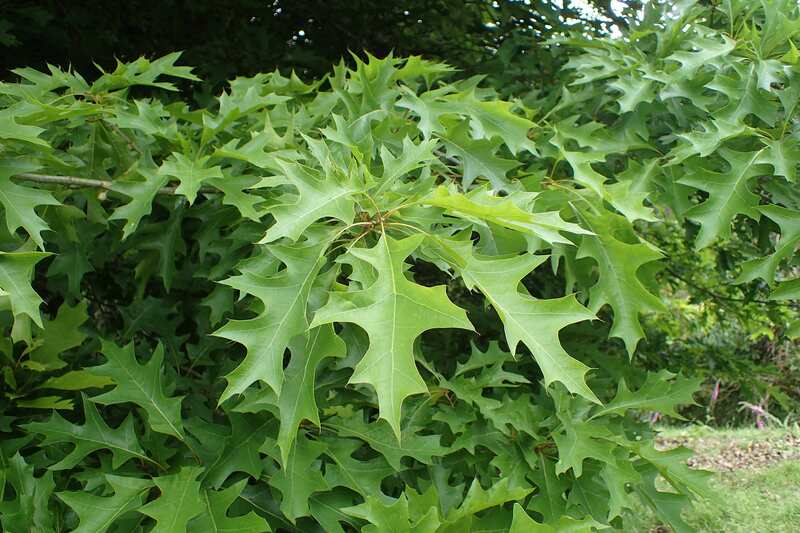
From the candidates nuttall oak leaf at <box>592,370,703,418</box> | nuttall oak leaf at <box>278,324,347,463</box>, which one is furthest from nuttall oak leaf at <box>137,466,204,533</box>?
nuttall oak leaf at <box>592,370,703,418</box>

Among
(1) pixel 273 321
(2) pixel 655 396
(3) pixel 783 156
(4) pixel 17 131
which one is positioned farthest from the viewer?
(2) pixel 655 396

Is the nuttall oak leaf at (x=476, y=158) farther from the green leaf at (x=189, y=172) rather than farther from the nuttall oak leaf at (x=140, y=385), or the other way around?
the nuttall oak leaf at (x=140, y=385)

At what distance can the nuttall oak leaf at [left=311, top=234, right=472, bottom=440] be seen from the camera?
1.17 metres

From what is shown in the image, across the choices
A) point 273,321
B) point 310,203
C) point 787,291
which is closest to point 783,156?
point 787,291

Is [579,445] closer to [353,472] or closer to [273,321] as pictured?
[353,472]

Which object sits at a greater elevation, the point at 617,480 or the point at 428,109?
the point at 428,109

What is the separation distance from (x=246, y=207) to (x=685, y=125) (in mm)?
1393

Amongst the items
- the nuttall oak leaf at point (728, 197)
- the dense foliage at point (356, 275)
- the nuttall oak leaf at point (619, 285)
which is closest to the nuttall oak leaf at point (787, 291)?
the dense foliage at point (356, 275)

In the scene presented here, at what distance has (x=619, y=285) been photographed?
182 centimetres

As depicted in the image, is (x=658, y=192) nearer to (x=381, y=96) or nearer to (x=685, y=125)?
(x=685, y=125)

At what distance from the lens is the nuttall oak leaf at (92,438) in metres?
1.76

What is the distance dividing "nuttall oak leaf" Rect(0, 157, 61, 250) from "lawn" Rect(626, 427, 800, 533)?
2.90 metres

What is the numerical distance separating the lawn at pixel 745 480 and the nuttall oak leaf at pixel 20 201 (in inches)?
114

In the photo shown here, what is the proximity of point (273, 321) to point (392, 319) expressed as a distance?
23 cm
